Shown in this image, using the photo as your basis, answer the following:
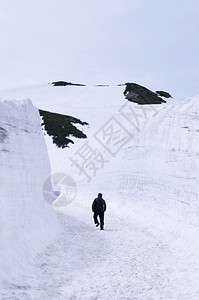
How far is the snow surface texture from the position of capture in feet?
24.9

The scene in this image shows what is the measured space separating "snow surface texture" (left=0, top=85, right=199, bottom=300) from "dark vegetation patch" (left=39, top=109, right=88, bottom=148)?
195 centimetres

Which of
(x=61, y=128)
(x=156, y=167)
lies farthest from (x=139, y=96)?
(x=156, y=167)

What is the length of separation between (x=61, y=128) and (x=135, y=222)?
2650 centimetres

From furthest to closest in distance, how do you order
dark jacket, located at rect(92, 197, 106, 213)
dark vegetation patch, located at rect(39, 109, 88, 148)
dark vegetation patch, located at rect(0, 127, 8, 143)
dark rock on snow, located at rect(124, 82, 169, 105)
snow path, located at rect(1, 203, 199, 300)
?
dark rock on snow, located at rect(124, 82, 169, 105) → dark vegetation patch, located at rect(39, 109, 88, 148) → dark jacket, located at rect(92, 197, 106, 213) → dark vegetation patch, located at rect(0, 127, 8, 143) → snow path, located at rect(1, 203, 199, 300)

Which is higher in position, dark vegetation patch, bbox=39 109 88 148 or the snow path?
dark vegetation patch, bbox=39 109 88 148

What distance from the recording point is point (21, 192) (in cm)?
1054

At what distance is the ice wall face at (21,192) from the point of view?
8.38m

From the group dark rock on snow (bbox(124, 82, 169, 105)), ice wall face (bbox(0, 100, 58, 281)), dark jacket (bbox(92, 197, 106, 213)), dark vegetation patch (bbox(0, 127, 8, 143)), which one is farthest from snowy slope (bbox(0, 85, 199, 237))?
dark rock on snow (bbox(124, 82, 169, 105))

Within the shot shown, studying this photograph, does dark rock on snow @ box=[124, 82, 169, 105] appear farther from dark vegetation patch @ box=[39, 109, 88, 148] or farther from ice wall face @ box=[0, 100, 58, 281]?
ice wall face @ box=[0, 100, 58, 281]

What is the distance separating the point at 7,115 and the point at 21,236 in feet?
12.5

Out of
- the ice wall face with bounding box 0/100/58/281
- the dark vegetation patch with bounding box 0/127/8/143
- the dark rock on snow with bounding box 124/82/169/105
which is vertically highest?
the dark rock on snow with bounding box 124/82/169/105

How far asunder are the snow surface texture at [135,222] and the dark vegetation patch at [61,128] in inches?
76.6

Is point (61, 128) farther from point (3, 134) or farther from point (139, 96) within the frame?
point (3, 134)

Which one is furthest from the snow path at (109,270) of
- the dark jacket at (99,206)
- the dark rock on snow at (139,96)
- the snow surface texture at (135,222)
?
the dark rock on snow at (139,96)
